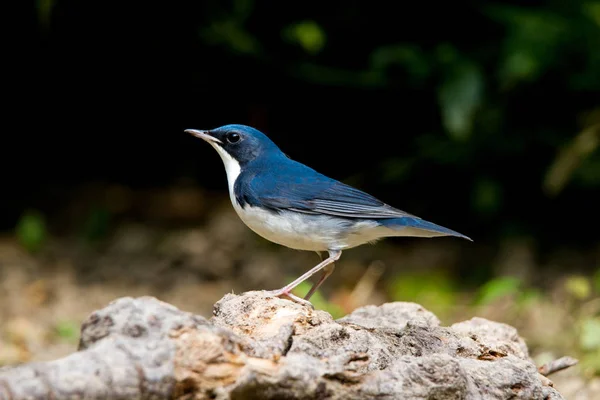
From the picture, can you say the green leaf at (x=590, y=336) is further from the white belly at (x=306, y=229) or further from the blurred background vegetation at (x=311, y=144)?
the white belly at (x=306, y=229)

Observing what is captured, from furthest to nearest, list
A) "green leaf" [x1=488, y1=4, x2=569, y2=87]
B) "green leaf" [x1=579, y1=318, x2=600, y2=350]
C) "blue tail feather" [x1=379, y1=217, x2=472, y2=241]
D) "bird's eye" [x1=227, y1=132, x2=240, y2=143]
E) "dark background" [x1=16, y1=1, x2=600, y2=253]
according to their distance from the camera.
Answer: "dark background" [x1=16, y1=1, x2=600, y2=253] → "green leaf" [x1=488, y1=4, x2=569, y2=87] → "green leaf" [x1=579, y1=318, x2=600, y2=350] → "bird's eye" [x1=227, y1=132, x2=240, y2=143] → "blue tail feather" [x1=379, y1=217, x2=472, y2=241]

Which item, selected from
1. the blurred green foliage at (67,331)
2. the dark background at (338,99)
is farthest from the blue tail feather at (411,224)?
the dark background at (338,99)

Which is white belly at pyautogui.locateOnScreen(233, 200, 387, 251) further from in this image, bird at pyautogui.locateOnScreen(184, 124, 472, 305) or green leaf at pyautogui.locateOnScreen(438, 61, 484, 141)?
green leaf at pyautogui.locateOnScreen(438, 61, 484, 141)

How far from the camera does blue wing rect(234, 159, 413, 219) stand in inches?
202

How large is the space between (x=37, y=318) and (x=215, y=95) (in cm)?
329

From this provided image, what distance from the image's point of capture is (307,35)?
8289 mm

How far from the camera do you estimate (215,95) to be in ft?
31.6

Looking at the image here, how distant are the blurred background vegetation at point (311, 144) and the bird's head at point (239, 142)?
2625 mm

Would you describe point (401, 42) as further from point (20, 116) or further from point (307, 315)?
point (307, 315)

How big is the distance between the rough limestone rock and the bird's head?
1653mm

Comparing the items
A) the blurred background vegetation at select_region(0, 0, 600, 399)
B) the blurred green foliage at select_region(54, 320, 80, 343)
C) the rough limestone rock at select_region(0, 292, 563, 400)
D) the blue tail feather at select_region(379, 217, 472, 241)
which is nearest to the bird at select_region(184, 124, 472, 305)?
the blue tail feather at select_region(379, 217, 472, 241)

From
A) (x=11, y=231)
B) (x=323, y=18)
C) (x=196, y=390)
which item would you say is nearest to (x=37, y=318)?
(x=11, y=231)

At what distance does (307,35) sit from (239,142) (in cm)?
304

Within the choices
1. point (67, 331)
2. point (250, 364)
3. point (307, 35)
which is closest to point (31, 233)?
point (67, 331)
